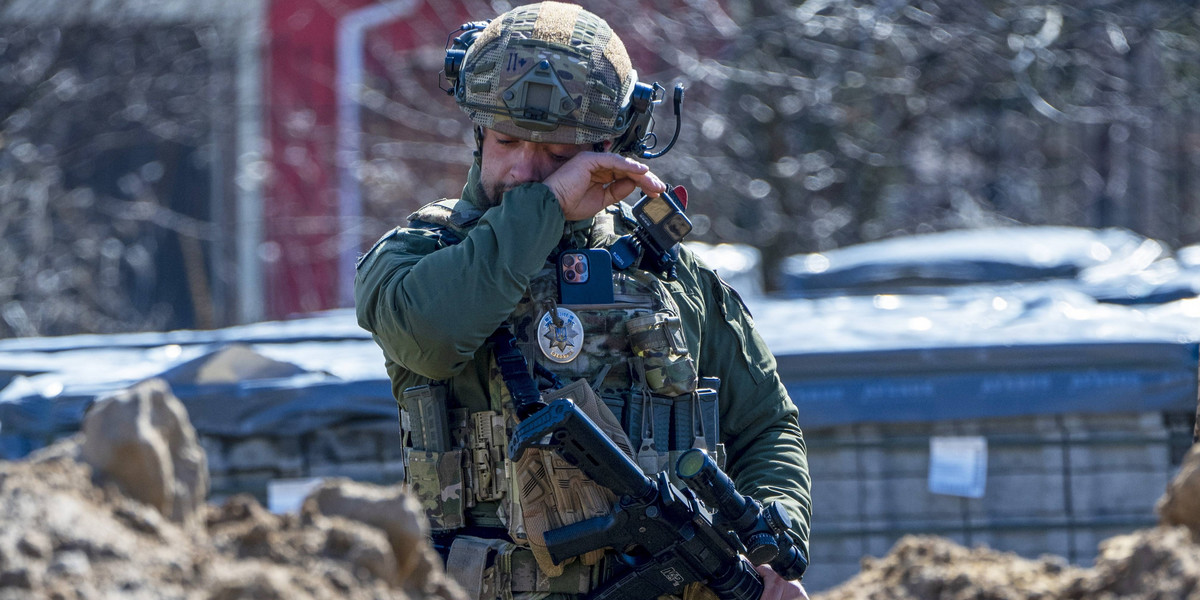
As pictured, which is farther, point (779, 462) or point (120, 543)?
point (779, 462)

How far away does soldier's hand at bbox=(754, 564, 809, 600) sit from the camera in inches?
92.0

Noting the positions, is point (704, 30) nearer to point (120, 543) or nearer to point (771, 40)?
point (771, 40)

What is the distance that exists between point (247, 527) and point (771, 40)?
8750 mm

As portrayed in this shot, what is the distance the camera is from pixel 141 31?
10531mm

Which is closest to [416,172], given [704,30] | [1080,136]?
[704,30]

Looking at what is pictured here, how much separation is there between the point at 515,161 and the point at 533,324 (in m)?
0.30

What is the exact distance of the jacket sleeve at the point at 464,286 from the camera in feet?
7.05

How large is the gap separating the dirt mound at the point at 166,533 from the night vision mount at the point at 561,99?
0.93 metres

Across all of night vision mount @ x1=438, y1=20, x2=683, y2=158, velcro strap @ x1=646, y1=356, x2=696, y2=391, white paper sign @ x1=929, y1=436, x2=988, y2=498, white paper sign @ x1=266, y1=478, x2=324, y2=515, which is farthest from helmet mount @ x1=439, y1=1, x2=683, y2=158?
white paper sign @ x1=929, y1=436, x2=988, y2=498

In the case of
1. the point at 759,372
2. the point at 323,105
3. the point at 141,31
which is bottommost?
the point at 759,372

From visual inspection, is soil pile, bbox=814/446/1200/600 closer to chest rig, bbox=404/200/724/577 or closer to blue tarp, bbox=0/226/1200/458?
chest rig, bbox=404/200/724/577

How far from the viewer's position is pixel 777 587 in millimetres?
2346

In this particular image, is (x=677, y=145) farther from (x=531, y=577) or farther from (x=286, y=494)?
Answer: (x=531, y=577)

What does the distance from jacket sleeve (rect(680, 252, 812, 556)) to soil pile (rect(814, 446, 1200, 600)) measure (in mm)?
562
